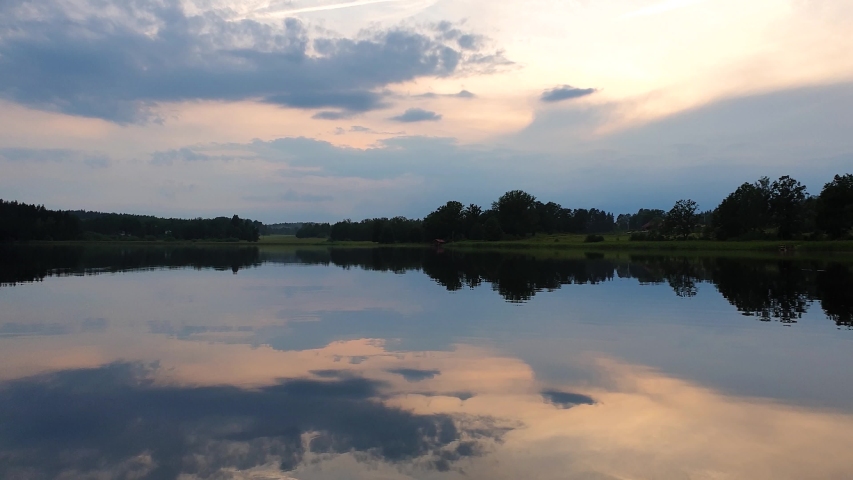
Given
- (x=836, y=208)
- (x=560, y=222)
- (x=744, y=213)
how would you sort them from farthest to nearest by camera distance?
(x=560, y=222), (x=744, y=213), (x=836, y=208)

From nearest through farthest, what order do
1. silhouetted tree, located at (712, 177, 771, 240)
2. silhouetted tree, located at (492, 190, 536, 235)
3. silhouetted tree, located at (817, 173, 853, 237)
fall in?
silhouetted tree, located at (817, 173, 853, 237) < silhouetted tree, located at (712, 177, 771, 240) < silhouetted tree, located at (492, 190, 536, 235)

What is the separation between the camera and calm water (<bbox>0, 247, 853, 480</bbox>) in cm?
A: 856

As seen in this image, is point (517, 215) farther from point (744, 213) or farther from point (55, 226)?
point (55, 226)

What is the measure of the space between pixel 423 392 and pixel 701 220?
142m

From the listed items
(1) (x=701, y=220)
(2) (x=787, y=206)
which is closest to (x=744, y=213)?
(2) (x=787, y=206)

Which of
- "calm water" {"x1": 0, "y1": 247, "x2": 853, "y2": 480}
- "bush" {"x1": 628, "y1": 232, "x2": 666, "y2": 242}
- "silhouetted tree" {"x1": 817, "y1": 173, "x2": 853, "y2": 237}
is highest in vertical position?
"silhouetted tree" {"x1": 817, "y1": 173, "x2": 853, "y2": 237}

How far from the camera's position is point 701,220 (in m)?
138

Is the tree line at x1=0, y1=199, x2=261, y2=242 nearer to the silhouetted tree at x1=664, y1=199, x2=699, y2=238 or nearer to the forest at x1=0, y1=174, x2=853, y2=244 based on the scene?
the forest at x1=0, y1=174, x2=853, y2=244

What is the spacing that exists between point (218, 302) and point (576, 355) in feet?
57.8

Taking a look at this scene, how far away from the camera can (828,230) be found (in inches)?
3632

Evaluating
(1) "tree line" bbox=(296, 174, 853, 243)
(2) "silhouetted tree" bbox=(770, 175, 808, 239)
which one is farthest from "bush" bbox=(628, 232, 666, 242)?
(2) "silhouetted tree" bbox=(770, 175, 808, 239)

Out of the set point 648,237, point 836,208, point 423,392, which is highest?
point 836,208

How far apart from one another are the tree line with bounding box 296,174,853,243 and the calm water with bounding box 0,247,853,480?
83518 mm

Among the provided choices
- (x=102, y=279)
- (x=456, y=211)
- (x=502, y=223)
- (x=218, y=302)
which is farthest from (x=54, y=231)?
(x=218, y=302)
